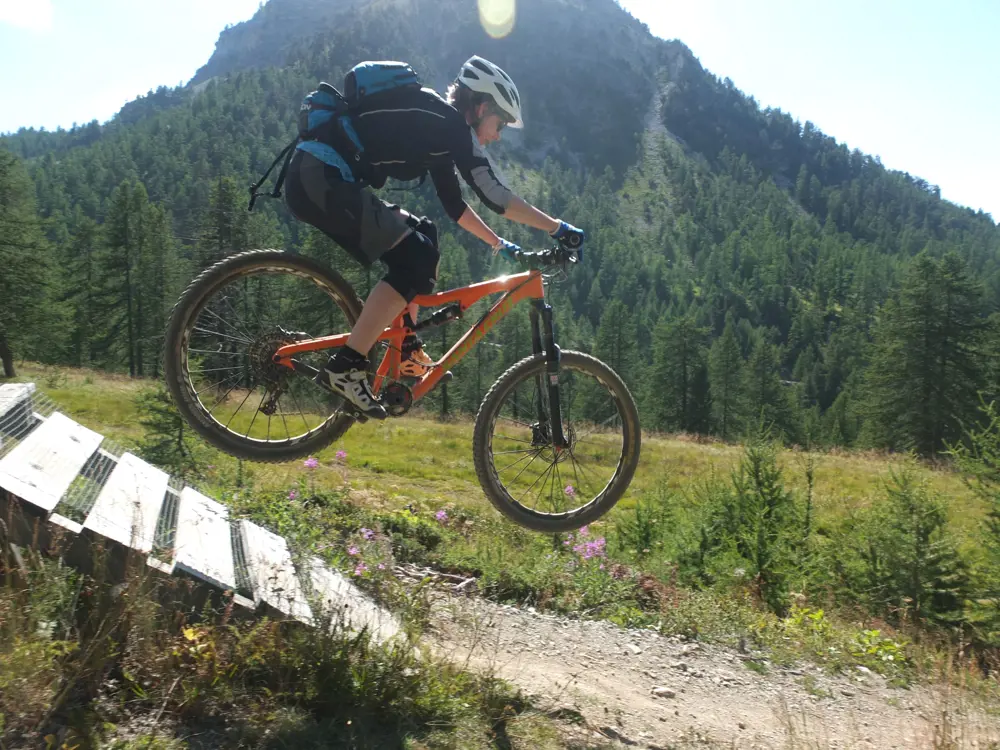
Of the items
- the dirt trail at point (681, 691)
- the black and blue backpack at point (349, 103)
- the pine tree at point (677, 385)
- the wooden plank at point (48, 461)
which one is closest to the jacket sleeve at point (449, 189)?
the black and blue backpack at point (349, 103)

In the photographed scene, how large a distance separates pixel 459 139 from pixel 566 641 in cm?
515

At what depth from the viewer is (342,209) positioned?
157 inches

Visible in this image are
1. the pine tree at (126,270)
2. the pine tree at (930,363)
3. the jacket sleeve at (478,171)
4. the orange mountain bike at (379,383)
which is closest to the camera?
the jacket sleeve at (478,171)

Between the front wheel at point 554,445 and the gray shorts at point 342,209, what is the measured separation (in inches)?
54.2

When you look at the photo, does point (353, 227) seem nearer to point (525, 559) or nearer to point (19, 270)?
point (525, 559)

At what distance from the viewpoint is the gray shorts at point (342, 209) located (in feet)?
13.0

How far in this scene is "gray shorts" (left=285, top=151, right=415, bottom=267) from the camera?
396 centimetres

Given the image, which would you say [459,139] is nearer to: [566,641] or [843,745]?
[566,641]

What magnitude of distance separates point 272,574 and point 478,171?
3.36 meters

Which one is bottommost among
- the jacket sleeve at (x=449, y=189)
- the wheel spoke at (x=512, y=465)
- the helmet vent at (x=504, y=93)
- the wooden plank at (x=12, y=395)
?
the wooden plank at (x=12, y=395)

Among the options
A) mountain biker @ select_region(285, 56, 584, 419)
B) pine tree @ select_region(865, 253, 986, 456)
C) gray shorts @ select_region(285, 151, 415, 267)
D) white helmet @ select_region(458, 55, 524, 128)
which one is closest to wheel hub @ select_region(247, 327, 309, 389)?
mountain biker @ select_region(285, 56, 584, 419)

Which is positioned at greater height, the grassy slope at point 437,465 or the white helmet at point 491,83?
the white helmet at point 491,83

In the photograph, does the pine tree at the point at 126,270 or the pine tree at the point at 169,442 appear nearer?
the pine tree at the point at 169,442

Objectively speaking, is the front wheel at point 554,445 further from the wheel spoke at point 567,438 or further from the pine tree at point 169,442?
the pine tree at point 169,442
